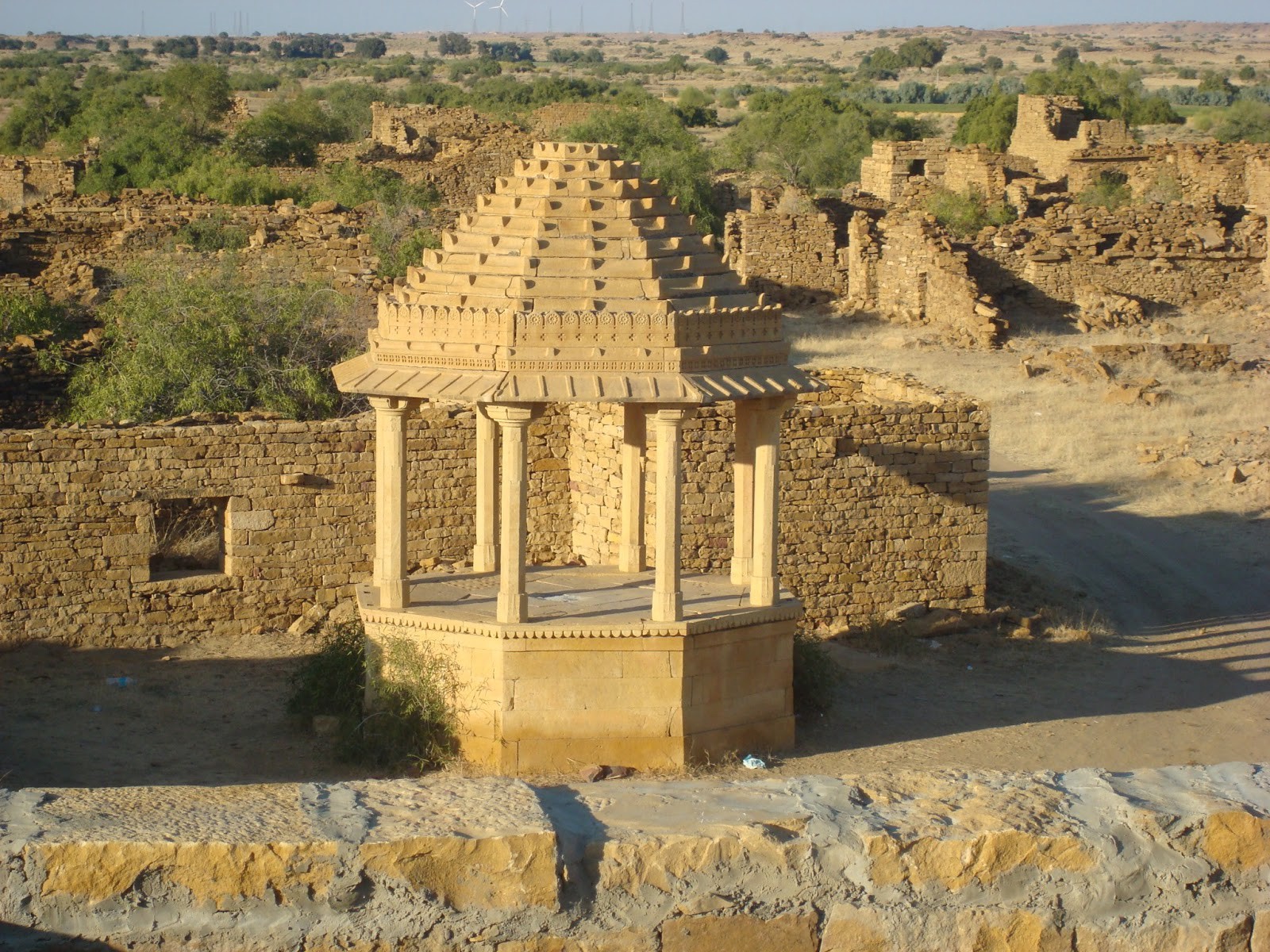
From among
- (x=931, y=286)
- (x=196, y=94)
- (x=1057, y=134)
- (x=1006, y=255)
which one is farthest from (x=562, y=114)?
(x=931, y=286)

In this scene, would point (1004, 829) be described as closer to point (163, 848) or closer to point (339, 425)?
point (163, 848)

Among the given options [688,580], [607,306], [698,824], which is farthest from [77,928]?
[688,580]

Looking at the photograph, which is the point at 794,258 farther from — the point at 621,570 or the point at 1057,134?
the point at 621,570

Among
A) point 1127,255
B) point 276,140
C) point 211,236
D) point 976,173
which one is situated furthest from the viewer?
point 276,140

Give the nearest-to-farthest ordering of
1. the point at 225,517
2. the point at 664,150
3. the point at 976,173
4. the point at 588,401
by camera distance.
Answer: the point at 588,401 < the point at 225,517 < the point at 976,173 < the point at 664,150

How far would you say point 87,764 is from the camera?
945cm

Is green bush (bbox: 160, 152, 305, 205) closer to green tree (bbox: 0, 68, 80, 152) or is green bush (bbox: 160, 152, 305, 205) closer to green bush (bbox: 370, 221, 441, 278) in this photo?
green bush (bbox: 370, 221, 441, 278)

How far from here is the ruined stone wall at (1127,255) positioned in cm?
2734

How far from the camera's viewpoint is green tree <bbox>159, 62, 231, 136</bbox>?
42406 mm

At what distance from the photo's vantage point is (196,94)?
43125 millimetres

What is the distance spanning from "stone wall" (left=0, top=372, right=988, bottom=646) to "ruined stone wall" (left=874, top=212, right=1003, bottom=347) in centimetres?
1214

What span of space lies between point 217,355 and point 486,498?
5.19m

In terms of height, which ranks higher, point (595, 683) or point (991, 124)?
point (991, 124)

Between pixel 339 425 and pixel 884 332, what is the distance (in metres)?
14.9
